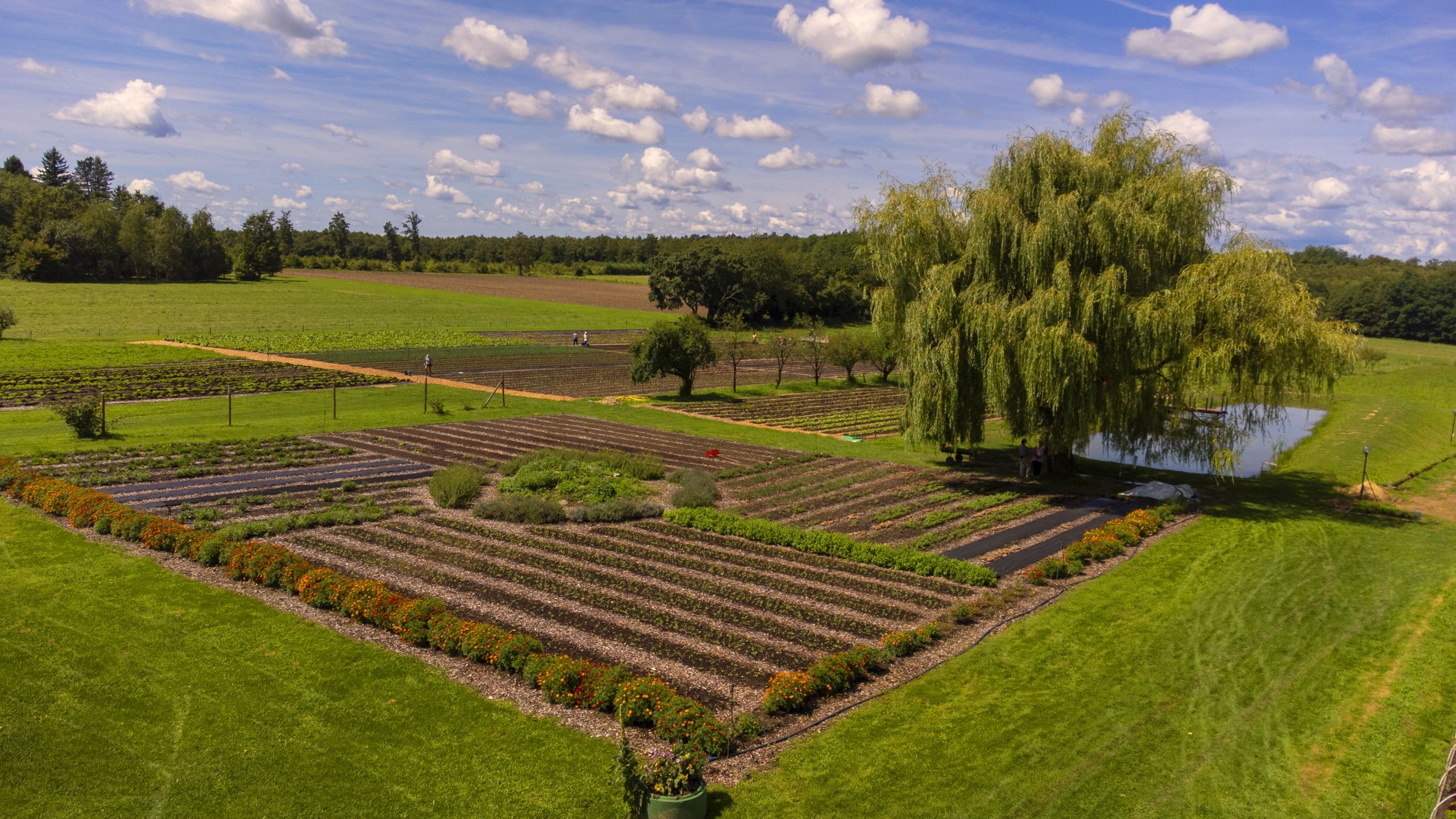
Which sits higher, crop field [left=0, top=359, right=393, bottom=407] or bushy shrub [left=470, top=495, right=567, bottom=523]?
crop field [left=0, top=359, right=393, bottom=407]

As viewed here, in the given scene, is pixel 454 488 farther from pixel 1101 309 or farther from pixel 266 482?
pixel 1101 309

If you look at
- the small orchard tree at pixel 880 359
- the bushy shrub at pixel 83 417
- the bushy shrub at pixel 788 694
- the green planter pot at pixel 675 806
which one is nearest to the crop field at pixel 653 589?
the bushy shrub at pixel 788 694

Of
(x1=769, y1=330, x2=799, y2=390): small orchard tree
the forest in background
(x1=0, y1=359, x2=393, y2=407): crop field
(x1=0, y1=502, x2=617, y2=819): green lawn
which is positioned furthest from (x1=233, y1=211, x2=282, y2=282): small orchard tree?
(x1=0, y1=502, x2=617, y2=819): green lawn

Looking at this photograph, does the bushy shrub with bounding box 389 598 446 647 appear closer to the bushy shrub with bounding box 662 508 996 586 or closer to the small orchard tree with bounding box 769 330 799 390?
the bushy shrub with bounding box 662 508 996 586

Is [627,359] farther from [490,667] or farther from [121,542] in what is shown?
[490,667]

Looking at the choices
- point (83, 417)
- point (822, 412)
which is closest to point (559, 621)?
point (83, 417)

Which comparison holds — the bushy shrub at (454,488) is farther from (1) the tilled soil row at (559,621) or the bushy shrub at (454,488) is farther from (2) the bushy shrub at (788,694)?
(2) the bushy shrub at (788,694)
